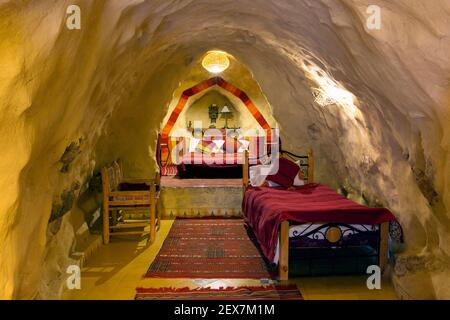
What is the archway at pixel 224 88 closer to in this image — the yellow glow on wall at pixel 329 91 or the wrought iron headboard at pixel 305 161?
the wrought iron headboard at pixel 305 161

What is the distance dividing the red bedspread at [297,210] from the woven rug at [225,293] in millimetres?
428

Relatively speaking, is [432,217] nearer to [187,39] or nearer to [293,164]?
[293,164]

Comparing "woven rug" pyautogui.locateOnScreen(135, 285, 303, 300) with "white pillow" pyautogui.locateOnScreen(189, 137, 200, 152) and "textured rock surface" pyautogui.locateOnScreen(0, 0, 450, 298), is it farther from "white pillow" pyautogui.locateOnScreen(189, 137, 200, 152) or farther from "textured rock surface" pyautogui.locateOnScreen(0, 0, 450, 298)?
"white pillow" pyautogui.locateOnScreen(189, 137, 200, 152)

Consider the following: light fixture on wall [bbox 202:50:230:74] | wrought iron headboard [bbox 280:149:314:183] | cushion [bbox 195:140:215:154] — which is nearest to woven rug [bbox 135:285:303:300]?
wrought iron headboard [bbox 280:149:314:183]

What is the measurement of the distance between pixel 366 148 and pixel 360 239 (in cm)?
106

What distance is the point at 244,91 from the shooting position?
10.8 metres

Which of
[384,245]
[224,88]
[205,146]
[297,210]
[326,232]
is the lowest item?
[384,245]

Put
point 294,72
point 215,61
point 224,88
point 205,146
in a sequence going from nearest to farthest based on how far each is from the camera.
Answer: point 294,72, point 215,61, point 205,146, point 224,88

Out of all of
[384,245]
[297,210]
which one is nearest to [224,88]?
[297,210]

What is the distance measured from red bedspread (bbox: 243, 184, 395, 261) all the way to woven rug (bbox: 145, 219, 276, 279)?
26 centimetres

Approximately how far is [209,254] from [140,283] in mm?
1137

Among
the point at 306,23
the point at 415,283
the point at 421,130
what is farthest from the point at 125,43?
the point at 415,283

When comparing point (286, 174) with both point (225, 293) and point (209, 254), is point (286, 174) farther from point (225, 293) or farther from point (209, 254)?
point (225, 293)

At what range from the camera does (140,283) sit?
4027mm
